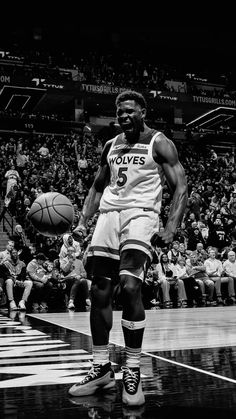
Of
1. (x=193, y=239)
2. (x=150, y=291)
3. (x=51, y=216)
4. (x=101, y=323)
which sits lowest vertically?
(x=101, y=323)

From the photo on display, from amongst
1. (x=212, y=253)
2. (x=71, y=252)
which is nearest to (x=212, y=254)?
(x=212, y=253)

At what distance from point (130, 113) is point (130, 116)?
0.06 feet

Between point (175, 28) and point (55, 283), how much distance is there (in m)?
22.3

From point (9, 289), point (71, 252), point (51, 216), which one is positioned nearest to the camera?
point (51, 216)

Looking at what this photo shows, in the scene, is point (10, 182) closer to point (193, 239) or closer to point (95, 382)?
point (193, 239)

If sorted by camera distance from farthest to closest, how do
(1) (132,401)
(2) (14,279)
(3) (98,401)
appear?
1. (2) (14,279)
2. (3) (98,401)
3. (1) (132,401)

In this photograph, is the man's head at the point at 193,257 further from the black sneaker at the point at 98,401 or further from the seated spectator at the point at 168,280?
the black sneaker at the point at 98,401

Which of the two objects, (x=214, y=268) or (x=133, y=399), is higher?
(x=214, y=268)

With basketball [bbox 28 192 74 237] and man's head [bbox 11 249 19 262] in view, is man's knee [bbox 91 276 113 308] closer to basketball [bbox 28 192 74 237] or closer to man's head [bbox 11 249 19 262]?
basketball [bbox 28 192 74 237]

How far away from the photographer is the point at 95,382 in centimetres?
289

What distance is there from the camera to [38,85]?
985 inches

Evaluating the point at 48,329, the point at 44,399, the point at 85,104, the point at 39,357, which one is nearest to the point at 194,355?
the point at 39,357

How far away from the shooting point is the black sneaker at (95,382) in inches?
111

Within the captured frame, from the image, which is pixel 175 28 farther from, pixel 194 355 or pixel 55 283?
pixel 194 355
